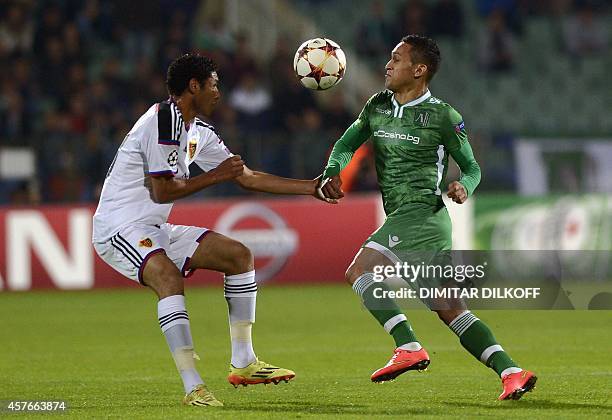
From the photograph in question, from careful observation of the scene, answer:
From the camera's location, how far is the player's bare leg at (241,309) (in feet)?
24.7

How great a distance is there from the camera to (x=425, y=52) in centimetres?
744

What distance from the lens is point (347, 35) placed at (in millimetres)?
21234

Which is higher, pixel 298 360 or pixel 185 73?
pixel 185 73

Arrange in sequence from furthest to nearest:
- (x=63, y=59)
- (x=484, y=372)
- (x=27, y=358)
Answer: (x=63, y=59), (x=27, y=358), (x=484, y=372)

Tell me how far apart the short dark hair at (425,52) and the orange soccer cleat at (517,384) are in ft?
6.14

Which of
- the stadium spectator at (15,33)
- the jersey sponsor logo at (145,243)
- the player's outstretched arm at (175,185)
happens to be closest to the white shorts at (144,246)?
the jersey sponsor logo at (145,243)

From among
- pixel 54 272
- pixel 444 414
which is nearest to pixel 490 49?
pixel 54 272

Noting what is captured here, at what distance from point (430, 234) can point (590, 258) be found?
29.3 ft

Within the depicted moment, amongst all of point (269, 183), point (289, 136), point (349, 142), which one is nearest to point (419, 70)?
point (349, 142)

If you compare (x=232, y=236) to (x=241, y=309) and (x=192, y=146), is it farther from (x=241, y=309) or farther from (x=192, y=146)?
(x=192, y=146)

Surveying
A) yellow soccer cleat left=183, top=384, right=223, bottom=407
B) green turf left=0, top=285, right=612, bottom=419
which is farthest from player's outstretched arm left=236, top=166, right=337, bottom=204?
yellow soccer cleat left=183, top=384, right=223, bottom=407

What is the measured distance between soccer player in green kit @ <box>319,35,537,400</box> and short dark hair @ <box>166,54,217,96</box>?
95 cm

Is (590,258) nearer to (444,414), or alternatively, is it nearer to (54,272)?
(54,272)

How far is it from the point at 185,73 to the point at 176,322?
1485mm
